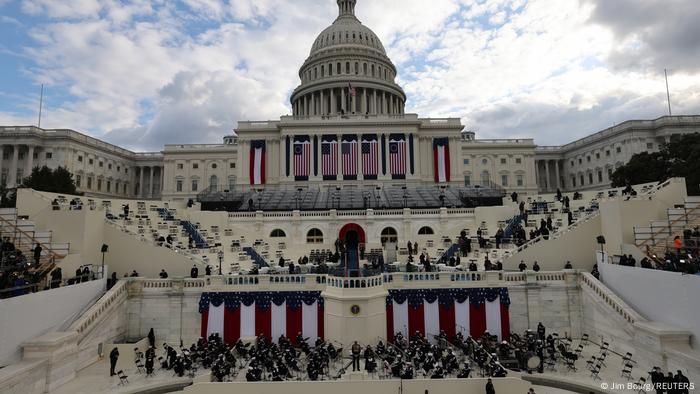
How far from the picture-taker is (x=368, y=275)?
2564 cm

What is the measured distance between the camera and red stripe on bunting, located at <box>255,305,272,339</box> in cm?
2595

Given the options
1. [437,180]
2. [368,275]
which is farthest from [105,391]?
[437,180]

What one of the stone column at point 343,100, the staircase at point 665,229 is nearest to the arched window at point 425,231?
the staircase at point 665,229

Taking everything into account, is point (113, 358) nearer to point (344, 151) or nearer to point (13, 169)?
point (344, 151)

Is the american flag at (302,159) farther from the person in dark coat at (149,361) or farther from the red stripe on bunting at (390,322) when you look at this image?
the person in dark coat at (149,361)

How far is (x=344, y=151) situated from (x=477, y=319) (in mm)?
53164

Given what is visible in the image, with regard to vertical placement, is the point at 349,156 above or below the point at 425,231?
above

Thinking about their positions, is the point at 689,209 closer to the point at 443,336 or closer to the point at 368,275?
the point at 443,336

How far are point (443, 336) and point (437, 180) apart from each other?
181 ft

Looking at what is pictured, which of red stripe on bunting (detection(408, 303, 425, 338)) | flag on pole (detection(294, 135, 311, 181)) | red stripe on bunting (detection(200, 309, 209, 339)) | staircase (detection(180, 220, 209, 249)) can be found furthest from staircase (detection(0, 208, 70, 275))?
flag on pole (detection(294, 135, 311, 181))

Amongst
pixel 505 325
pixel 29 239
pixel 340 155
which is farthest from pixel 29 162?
pixel 505 325

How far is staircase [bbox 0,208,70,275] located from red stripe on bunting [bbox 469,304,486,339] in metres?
27.1

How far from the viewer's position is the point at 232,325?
2614 centimetres

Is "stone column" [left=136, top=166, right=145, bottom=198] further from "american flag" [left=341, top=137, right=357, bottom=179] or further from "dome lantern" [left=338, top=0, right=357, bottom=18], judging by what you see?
"dome lantern" [left=338, top=0, right=357, bottom=18]
